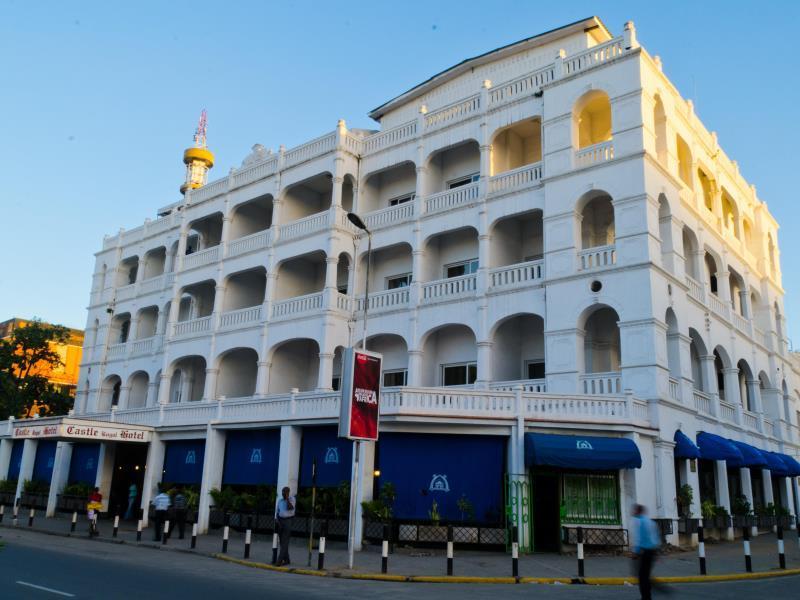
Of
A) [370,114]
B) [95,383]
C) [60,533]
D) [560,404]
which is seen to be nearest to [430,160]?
[370,114]

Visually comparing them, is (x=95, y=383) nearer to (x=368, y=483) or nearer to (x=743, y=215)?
(x=368, y=483)

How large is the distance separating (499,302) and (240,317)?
566 inches

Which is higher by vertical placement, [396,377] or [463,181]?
[463,181]

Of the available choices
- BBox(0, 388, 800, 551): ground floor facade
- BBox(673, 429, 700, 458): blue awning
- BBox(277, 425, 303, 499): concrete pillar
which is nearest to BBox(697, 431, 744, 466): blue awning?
BBox(0, 388, 800, 551): ground floor facade

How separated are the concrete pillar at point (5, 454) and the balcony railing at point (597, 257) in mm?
32269

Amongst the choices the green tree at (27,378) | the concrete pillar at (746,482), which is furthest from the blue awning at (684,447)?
the green tree at (27,378)

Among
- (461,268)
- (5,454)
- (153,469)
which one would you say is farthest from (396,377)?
(5,454)

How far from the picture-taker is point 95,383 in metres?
45.3

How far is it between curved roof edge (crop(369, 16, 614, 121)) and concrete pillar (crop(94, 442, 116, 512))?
875 inches

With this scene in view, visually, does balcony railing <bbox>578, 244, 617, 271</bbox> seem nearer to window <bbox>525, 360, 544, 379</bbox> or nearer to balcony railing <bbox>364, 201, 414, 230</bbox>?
window <bbox>525, 360, 544, 379</bbox>

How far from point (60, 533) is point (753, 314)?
114ft

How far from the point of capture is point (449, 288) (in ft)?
97.8

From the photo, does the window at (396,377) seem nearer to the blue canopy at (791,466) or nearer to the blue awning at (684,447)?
the blue awning at (684,447)

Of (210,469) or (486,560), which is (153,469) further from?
(486,560)
